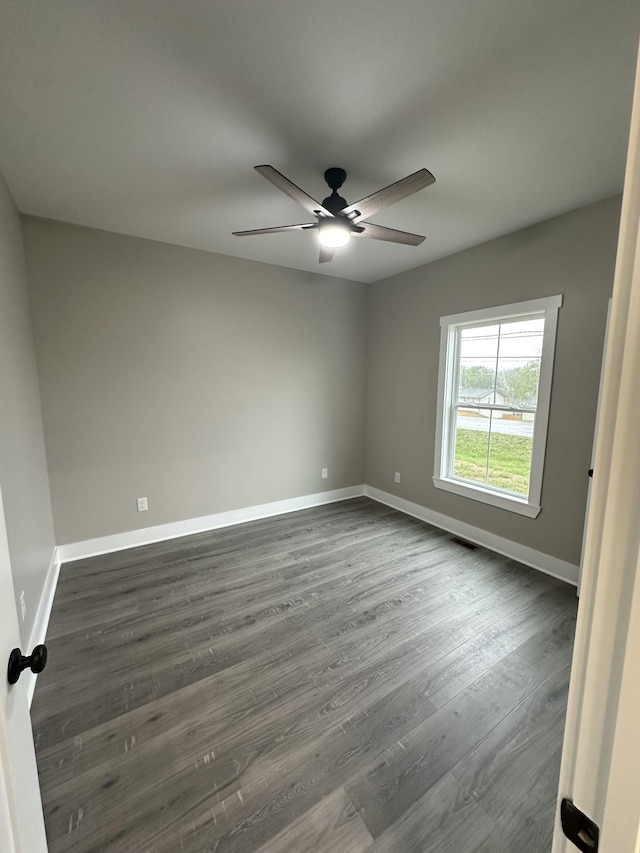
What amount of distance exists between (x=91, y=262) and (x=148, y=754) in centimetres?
322

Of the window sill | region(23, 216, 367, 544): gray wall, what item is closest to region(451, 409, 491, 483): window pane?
the window sill

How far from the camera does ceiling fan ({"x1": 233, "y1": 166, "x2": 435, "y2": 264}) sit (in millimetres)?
1646

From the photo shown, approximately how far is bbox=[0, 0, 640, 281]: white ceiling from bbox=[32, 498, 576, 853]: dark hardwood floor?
270 centimetres

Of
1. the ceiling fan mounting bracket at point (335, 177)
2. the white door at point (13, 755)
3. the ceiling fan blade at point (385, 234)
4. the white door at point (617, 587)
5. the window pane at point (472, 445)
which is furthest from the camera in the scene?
the window pane at point (472, 445)

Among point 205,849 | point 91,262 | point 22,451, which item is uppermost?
point 91,262

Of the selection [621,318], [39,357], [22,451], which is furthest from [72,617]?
[621,318]

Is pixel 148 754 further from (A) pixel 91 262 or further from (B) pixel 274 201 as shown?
(A) pixel 91 262

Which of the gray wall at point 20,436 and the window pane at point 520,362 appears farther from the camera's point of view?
the window pane at point 520,362

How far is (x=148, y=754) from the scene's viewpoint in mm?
1426

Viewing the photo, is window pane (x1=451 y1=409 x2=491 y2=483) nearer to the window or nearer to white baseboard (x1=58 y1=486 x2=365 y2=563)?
the window

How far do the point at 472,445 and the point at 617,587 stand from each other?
3.19 metres

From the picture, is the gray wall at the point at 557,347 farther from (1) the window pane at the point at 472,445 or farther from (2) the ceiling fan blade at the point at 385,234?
(2) the ceiling fan blade at the point at 385,234

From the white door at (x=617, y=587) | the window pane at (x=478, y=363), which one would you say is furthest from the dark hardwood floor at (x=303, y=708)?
the window pane at (x=478, y=363)

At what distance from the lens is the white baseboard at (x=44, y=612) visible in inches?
67.7
